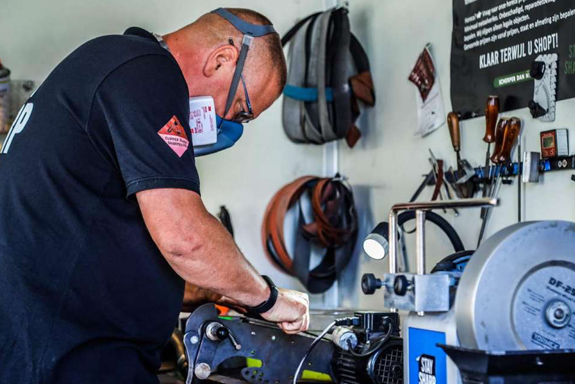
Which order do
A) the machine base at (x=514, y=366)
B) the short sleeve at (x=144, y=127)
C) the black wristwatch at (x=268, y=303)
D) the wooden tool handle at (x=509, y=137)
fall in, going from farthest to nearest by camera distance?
1. the wooden tool handle at (x=509, y=137)
2. the black wristwatch at (x=268, y=303)
3. the short sleeve at (x=144, y=127)
4. the machine base at (x=514, y=366)

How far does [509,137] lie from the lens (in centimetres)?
234

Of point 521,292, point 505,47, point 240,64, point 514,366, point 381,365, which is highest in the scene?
point 505,47

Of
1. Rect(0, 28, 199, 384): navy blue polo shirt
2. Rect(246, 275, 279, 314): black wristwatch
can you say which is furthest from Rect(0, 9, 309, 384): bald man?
Rect(246, 275, 279, 314): black wristwatch

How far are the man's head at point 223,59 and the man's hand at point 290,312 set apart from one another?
476 mm

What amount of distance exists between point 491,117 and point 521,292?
1199 mm

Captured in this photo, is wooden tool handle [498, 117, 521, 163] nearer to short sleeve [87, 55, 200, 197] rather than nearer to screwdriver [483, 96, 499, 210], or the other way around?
screwdriver [483, 96, 499, 210]

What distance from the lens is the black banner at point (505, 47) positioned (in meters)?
2.22

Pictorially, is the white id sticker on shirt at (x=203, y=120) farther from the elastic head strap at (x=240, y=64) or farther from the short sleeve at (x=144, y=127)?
the short sleeve at (x=144, y=127)

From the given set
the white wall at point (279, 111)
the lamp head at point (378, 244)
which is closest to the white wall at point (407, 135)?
the white wall at point (279, 111)

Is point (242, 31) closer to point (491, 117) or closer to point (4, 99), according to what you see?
point (491, 117)

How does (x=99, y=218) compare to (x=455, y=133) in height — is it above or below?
below

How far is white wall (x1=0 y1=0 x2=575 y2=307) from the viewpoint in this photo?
2.94 meters

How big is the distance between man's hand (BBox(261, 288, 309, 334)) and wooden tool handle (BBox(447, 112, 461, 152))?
3.41 feet

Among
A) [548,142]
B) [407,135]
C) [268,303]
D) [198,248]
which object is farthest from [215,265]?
[407,135]
